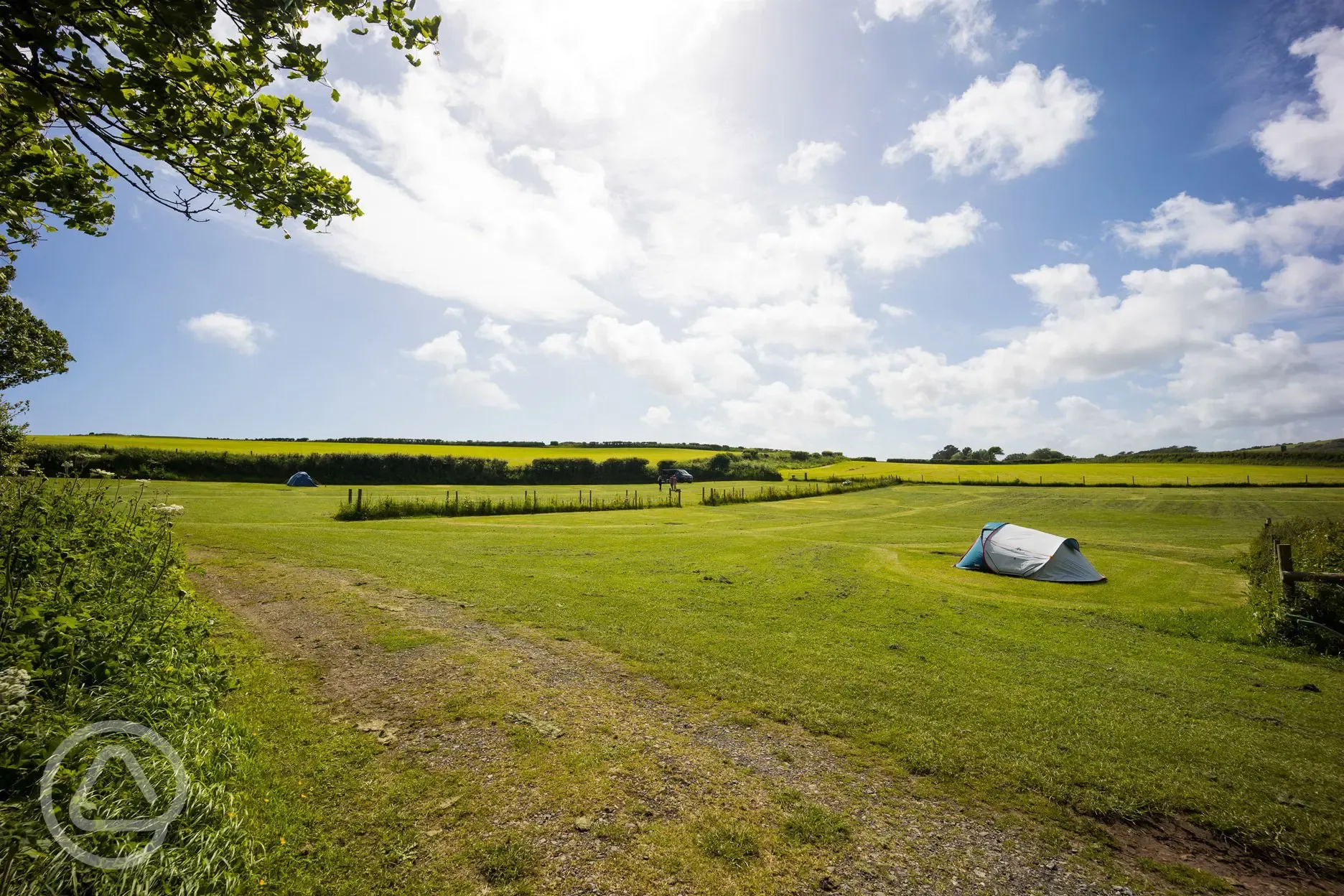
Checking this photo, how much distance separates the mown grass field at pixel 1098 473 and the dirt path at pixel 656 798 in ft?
243

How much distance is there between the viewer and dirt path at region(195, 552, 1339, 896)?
4.59 m

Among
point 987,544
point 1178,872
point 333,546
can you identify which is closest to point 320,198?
point 1178,872

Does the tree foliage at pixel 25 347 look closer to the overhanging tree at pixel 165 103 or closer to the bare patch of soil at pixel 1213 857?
the overhanging tree at pixel 165 103

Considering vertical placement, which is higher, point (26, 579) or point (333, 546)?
point (26, 579)

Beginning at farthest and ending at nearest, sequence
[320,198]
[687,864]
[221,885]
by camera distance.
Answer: [320,198] → [687,864] → [221,885]

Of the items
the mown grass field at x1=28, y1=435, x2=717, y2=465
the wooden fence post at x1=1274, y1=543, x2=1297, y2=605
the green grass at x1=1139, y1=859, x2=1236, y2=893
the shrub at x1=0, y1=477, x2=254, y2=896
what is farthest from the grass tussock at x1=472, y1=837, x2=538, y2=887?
the mown grass field at x1=28, y1=435, x2=717, y2=465

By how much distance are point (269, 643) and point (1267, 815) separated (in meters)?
13.9

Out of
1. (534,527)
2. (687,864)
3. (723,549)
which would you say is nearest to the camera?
(687,864)

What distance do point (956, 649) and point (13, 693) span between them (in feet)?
41.6

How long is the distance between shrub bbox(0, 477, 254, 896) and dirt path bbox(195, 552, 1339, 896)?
1.63m

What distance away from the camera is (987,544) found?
1980cm

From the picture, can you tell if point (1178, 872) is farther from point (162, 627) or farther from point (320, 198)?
point (320, 198)

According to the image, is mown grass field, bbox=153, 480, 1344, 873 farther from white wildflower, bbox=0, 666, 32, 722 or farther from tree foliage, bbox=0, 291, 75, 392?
tree foliage, bbox=0, 291, 75, 392

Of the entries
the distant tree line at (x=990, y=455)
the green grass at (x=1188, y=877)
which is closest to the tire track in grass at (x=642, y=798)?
the green grass at (x=1188, y=877)
